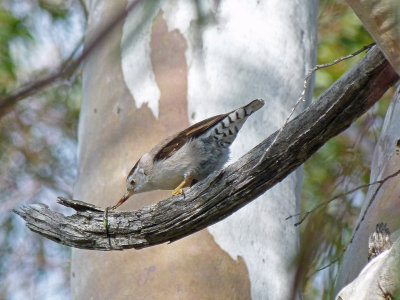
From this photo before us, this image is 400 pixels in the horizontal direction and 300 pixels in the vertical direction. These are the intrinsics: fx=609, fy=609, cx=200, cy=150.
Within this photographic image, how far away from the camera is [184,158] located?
321cm

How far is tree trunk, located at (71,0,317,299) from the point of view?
305 centimetres

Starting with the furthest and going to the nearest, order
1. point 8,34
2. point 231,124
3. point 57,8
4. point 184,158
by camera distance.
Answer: point 57,8
point 8,34
point 184,158
point 231,124

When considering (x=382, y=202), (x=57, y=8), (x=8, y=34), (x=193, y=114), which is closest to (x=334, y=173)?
(x=382, y=202)

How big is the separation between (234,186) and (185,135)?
1.00 meters

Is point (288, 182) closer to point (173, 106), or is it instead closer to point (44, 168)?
point (173, 106)

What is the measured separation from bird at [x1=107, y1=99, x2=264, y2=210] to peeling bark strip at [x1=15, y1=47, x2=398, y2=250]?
793 millimetres

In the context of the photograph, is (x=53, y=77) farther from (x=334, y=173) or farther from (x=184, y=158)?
(x=184, y=158)

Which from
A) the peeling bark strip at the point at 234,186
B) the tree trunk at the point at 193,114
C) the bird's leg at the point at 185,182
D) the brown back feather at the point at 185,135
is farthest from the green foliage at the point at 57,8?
the peeling bark strip at the point at 234,186

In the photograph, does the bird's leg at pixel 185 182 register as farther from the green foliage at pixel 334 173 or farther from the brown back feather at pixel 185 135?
the green foliage at pixel 334 173

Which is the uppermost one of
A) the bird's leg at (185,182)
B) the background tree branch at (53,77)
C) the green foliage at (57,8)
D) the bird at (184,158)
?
the green foliage at (57,8)

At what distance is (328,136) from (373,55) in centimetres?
31

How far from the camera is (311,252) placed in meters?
1.35

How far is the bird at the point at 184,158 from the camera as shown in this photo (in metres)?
3.13

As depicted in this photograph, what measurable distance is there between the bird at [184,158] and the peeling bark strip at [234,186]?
0.79m
